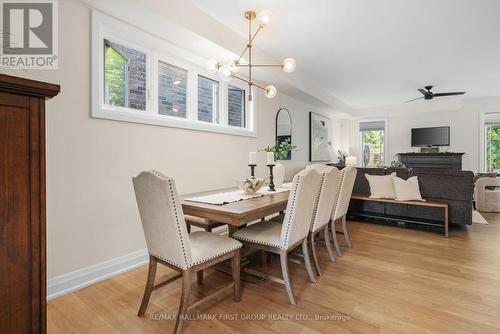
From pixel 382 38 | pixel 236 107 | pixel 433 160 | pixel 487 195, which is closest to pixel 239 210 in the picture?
pixel 236 107

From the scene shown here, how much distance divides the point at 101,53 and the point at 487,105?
793 centimetres

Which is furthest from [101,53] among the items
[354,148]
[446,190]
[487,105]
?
[487,105]

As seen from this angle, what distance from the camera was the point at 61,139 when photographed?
2.02 metres

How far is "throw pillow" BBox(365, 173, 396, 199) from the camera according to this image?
390cm

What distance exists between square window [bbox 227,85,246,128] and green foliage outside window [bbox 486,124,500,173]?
20.6ft

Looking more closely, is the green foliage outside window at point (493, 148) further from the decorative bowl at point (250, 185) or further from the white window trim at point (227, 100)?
the decorative bowl at point (250, 185)

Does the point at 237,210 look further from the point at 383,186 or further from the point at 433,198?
the point at 433,198

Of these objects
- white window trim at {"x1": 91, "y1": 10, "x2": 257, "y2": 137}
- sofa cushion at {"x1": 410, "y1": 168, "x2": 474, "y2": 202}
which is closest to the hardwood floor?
sofa cushion at {"x1": 410, "y1": 168, "x2": 474, "y2": 202}

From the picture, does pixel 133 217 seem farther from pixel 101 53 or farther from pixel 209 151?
pixel 101 53

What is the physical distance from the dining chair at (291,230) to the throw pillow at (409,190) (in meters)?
2.27

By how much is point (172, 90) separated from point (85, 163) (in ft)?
4.25

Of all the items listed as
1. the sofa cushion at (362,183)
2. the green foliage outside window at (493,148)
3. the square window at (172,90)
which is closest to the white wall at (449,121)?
the green foliage outside window at (493,148)

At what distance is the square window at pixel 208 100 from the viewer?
3.40 metres

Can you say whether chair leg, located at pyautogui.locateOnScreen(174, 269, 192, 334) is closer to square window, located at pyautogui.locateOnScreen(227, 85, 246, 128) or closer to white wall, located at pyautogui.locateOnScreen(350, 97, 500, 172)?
square window, located at pyautogui.locateOnScreen(227, 85, 246, 128)
